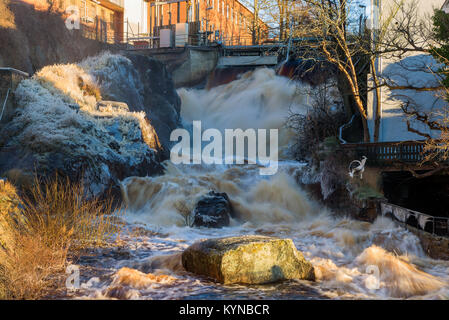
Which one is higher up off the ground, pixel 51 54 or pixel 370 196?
pixel 51 54

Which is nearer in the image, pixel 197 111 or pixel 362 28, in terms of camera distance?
pixel 362 28

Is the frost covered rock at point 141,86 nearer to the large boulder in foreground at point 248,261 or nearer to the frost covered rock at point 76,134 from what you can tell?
the frost covered rock at point 76,134

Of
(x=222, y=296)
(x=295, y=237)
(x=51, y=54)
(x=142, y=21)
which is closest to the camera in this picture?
(x=222, y=296)

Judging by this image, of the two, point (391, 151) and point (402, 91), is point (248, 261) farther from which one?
point (402, 91)

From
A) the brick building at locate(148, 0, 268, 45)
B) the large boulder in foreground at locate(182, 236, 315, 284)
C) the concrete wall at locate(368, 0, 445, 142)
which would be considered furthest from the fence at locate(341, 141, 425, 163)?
the brick building at locate(148, 0, 268, 45)

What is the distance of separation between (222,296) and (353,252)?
5.03m

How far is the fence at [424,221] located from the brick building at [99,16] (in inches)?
932

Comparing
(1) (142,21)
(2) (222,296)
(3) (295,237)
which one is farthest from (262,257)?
(1) (142,21)

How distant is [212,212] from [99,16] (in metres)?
25.8

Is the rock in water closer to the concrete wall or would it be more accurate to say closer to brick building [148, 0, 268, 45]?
the concrete wall

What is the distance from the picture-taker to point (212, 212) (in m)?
14.5

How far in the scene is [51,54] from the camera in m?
25.1

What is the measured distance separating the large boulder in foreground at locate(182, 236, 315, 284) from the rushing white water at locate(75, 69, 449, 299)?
224 mm

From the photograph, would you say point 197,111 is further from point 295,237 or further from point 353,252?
point 353,252
